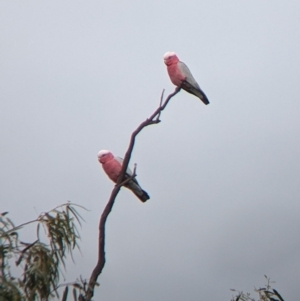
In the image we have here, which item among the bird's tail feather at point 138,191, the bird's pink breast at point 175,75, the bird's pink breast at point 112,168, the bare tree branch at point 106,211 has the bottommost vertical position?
the bare tree branch at point 106,211

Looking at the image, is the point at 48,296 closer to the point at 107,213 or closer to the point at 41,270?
the point at 41,270

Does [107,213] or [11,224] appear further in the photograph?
[107,213]

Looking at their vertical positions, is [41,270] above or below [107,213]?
below

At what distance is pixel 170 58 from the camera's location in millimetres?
6137

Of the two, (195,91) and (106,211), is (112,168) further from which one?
(106,211)

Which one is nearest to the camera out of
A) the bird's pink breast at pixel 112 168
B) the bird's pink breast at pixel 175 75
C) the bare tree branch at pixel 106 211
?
the bare tree branch at pixel 106 211

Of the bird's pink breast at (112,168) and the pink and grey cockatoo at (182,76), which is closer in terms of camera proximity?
the bird's pink breast at (112,168)

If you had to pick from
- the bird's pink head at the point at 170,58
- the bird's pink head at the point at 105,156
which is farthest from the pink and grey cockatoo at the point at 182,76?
the bird's pink head at the point at 105,156

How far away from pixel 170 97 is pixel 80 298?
1.32 metres

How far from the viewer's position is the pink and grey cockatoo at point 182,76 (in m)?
5.91

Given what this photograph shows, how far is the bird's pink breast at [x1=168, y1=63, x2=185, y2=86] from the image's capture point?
19.4 ft

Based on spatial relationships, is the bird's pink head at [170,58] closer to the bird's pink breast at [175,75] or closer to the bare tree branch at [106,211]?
the bird's pink breast at [175,75]

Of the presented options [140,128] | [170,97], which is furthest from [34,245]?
[170,97]

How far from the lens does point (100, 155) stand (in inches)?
224
